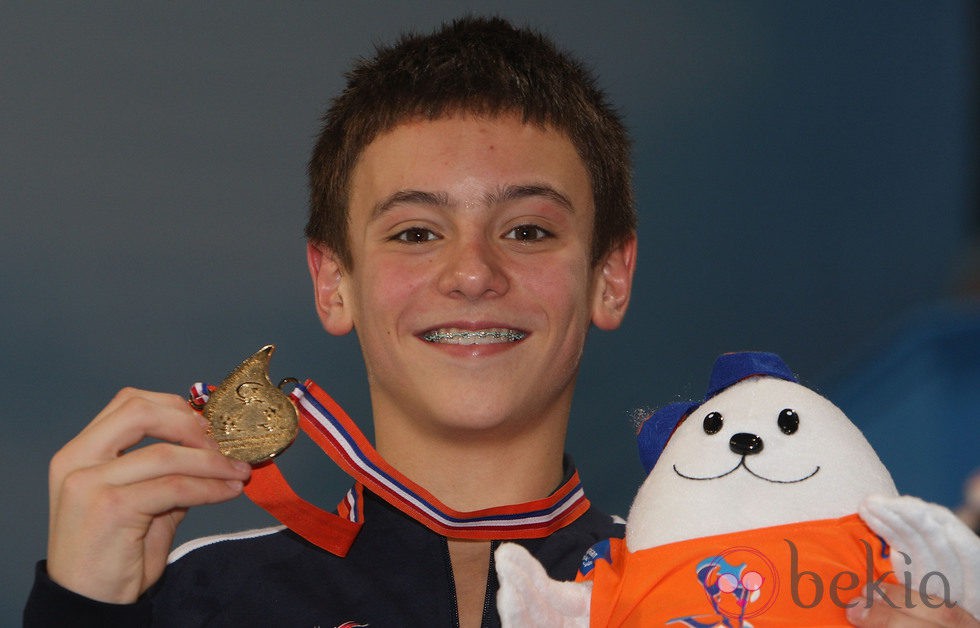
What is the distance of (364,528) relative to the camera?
1530 mm

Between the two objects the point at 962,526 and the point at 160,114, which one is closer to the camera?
the point at 962,526

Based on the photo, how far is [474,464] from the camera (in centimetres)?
154

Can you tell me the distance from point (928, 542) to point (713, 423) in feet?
0.71

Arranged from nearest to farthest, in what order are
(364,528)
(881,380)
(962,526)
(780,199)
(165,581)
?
1. (962,526)
2. (165,581)
3. (364,528)
4. (780,199)
5. (881,380)

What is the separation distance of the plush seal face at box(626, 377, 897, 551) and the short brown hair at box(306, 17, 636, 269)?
1.82ft

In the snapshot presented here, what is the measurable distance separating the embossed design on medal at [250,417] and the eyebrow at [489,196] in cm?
29

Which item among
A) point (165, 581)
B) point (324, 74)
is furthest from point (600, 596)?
point (324, 74)

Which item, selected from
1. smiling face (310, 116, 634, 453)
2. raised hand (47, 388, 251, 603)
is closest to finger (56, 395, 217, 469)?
raised hand (47, 388, 251, 603)

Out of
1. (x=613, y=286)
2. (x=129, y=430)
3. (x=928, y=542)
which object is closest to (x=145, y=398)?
(x=129, y=430)

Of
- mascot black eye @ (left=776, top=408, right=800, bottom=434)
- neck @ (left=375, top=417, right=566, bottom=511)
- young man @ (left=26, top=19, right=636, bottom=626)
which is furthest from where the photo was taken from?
neck @ (left=375, top=417, right=566, bottom=511)

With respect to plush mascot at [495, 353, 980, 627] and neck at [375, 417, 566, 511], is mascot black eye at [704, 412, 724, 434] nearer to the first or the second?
plush mascot at [495, 353, 980, 627]

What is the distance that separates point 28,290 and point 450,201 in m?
1.21

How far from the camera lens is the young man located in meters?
1.38

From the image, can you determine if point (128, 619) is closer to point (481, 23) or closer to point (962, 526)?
point (962, 526)
